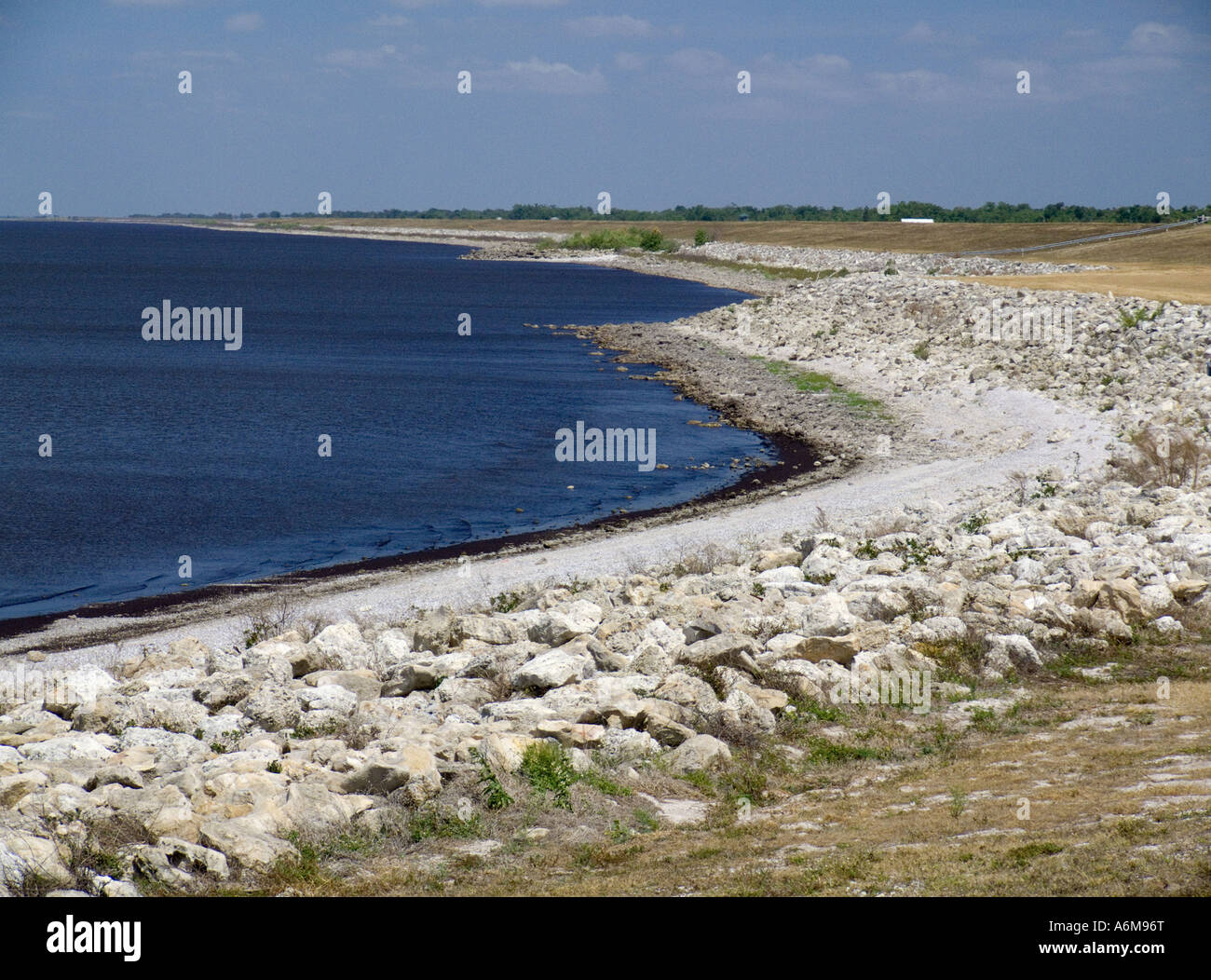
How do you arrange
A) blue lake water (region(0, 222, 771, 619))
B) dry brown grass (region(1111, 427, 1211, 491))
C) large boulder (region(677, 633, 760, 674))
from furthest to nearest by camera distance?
blue lake water (region(0, 222, 771, 619))
dry brown grass (region(1111, 427, 1211, 491))
large boulder (region(677, 633, 760, 674))

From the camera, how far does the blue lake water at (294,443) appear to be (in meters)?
24.1

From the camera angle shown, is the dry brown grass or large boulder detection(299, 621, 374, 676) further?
the dry brown grass

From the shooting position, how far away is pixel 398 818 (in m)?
8.28

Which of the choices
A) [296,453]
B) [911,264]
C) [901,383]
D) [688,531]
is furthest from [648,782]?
[911,264]

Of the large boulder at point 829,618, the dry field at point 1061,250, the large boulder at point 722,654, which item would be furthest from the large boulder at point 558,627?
the dry field at point 1061,250

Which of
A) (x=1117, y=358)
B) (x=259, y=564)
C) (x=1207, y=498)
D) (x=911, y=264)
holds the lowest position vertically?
(x=259, y=564)

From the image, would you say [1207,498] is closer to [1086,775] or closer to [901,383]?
[1086,775]

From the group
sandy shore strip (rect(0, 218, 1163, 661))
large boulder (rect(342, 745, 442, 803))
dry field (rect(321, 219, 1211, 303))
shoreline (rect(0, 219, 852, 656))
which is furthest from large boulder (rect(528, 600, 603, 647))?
dry field (rect(321, 219, 1211, 303))

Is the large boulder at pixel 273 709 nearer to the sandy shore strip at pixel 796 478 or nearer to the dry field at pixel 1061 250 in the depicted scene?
the sandy shore strip at pixel 796 478

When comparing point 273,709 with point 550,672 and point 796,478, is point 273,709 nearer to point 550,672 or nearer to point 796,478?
point 550,672

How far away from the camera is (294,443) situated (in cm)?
3528

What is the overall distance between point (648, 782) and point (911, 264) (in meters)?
95.1

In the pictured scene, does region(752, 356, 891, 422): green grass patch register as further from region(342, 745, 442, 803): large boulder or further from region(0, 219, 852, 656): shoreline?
region(342, 745, 442, 803): large boulder

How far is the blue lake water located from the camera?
24.1 meters
